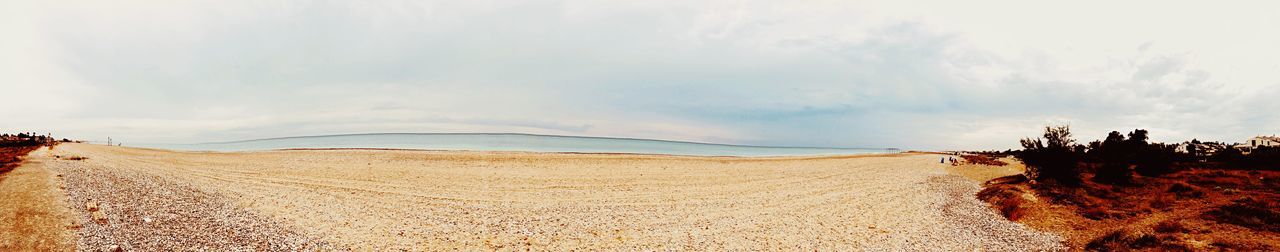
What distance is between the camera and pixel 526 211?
14852mm

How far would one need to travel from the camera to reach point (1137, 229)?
12.9 meters

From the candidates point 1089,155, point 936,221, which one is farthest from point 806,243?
point 1089,155

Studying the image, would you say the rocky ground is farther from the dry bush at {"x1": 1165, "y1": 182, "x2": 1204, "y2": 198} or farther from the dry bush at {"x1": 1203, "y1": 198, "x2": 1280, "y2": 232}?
the dry bush at {"x1": 1165, "y1": 182, "x2": 1204, "y2": 198}

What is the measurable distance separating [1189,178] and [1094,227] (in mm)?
16034

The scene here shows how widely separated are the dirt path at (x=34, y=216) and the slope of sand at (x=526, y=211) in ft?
1.50

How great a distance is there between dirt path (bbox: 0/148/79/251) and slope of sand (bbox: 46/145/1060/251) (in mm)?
456

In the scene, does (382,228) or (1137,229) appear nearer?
(382,228)

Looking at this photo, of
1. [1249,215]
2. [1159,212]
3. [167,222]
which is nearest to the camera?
[167,222]

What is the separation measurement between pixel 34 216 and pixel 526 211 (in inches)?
442

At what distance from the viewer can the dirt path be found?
32.3 ft

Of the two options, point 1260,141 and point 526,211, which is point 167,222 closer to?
point 526,211

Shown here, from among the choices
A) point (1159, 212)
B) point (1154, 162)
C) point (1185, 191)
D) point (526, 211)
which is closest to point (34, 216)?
point (526, 211)

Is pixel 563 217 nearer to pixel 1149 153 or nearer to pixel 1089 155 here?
pixel 1149 153

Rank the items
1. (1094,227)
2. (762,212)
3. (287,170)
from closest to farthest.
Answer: (1094,227), (762,212), (287,170)
